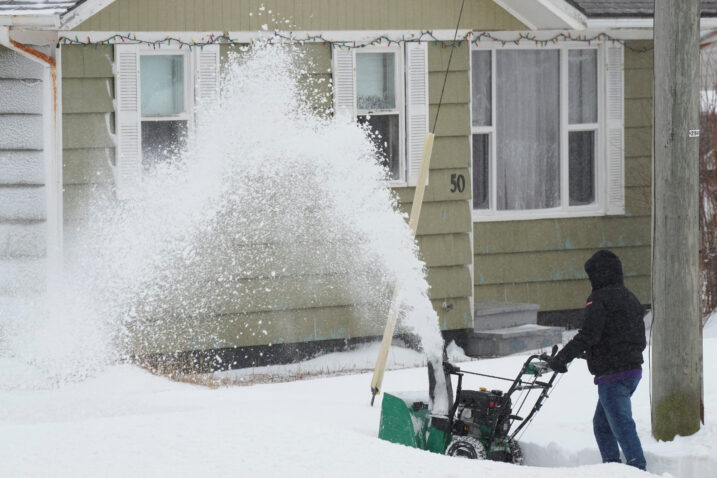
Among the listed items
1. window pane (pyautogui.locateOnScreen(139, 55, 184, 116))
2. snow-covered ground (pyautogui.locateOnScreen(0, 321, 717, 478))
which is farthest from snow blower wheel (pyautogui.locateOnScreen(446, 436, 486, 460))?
window pane (pyautogui.locateOnScreen(139, 55, 184, 116))

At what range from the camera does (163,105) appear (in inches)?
440

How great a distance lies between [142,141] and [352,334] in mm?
2943

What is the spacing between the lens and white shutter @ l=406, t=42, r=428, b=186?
11.6m

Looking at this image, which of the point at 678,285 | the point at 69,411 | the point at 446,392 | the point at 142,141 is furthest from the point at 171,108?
the point at 678,285

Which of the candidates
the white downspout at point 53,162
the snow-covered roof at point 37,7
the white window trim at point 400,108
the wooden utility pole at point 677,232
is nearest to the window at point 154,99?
the white downspout at point 53,162

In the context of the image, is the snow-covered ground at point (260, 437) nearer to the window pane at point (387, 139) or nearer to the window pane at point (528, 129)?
the window pane at point (387, 139)

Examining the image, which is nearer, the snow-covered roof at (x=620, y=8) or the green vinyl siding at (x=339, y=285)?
the green vinyl siding at (x=339, y=285)

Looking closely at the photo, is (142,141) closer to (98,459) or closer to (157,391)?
(157,391)

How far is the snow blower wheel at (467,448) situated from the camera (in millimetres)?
7129

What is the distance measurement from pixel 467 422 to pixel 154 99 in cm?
541

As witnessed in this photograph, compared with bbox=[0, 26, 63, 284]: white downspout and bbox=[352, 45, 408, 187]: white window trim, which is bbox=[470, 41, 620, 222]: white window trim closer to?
bbox=[352, 45, 408, 187]: white window trim

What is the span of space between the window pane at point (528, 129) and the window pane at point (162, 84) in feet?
12.5

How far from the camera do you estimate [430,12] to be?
459 inches

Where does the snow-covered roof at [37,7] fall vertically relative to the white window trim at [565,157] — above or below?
above
